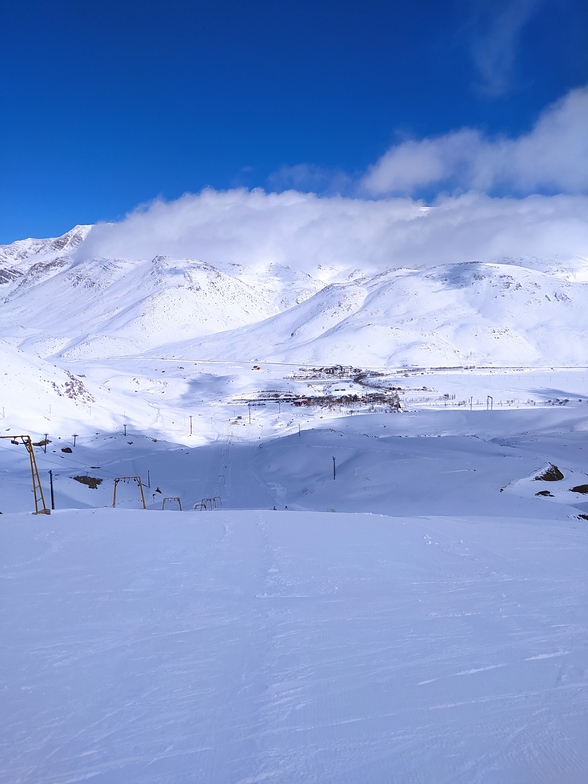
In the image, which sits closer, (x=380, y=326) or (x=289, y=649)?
(x=289, y=649)

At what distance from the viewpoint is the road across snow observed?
3.07m

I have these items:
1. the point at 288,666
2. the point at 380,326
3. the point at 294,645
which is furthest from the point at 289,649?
the point at 380,326

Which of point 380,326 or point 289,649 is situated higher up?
point 380,326

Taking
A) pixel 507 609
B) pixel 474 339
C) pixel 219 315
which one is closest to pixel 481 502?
pixel 507 609

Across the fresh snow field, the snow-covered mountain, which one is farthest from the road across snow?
the snow-covered mountain

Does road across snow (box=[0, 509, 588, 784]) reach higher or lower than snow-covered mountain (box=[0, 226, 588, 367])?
lower

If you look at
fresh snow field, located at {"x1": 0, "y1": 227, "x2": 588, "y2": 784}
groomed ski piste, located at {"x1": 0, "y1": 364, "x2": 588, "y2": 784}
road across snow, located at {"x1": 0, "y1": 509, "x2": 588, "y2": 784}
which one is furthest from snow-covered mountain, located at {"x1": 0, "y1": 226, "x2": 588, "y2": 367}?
road across snow, located at {"x1": 0, "y1": 509, "x2": 588, "y2": 784}

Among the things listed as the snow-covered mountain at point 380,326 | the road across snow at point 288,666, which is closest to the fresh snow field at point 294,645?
the road across snow at point 288,666

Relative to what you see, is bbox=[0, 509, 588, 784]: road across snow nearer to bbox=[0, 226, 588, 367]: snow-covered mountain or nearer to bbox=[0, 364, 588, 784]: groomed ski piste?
bbox=[0, 364, 588, 784]: groomed ski piste

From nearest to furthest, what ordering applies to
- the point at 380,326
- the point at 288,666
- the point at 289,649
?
the point at 288,666
the point at 289,649
the point at 380,326

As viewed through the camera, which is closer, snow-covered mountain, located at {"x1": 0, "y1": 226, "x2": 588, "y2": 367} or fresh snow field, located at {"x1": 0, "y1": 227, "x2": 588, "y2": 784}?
fresh snow field, located at {"x1": 0, "y1": 227, "x2": 588, "y2": 784}

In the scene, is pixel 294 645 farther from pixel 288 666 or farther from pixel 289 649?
pixel 288 666

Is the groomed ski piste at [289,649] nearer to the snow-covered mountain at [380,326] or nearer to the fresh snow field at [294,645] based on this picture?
the fresh snow field at [294,645]

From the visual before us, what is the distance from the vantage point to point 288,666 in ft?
13.3
